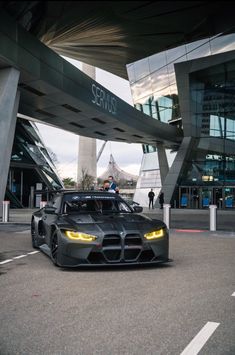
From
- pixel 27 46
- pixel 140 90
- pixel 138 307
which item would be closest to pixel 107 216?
pixel 138 307

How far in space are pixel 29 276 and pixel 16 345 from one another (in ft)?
10.1

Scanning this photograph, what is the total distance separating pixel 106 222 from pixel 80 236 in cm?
58

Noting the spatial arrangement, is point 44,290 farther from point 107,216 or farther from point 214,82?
point 214,82

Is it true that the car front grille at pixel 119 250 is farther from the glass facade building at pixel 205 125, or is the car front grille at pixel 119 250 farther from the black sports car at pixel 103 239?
the glass facade building at pixel 205 125

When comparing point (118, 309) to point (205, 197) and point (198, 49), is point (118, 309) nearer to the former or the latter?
point (198, 49)

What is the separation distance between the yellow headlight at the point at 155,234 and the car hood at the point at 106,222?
0.36 ft

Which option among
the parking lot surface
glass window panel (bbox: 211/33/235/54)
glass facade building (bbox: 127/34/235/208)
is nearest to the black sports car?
the parking lot surface

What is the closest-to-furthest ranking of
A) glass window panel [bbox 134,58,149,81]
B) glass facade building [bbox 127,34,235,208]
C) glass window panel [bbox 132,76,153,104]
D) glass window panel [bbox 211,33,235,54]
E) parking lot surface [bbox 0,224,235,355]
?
1. parking lot surface [bbox 0,224,235,355]
2. glass window panel [bbox 211,33,235,54]
3. glass facade building [bbox 127,34,235,208]
4. glass window panel [bbox 134,58,149,81]
5. glass window panel [bbox 132,76,153,104]

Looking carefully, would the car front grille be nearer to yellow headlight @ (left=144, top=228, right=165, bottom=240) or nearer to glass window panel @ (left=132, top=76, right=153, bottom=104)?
yellow headlight @ (left=144, top=228, right=165, bottom=240)

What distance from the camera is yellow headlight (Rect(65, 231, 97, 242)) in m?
6.70

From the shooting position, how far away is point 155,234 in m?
7.16

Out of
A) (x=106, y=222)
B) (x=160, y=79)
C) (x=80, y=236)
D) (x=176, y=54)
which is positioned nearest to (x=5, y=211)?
(x=106, y=222)

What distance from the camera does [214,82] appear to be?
34.5 m

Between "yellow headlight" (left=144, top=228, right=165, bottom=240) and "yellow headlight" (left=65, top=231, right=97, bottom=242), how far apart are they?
0.91 m
